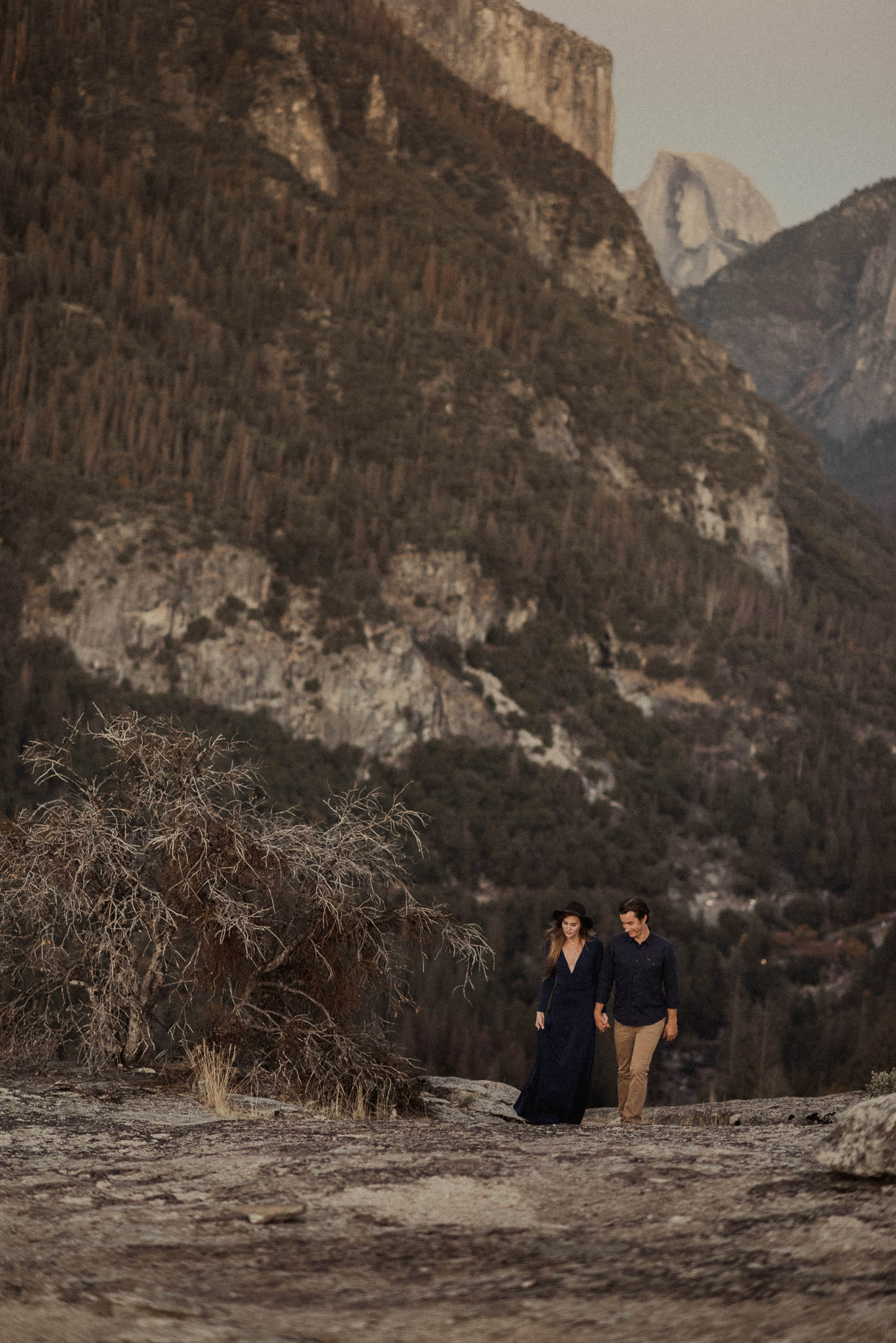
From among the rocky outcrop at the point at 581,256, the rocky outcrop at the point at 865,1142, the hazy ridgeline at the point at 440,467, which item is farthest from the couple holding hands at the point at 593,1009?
the rocky outcrop at the point at 581,256

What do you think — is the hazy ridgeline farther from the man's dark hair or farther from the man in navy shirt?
the man's dark hair

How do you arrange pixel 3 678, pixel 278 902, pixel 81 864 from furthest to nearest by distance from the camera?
pixel 3 678
pixel 278 902
pixel 81 864

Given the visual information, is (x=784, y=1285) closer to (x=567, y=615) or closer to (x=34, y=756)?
(x=34, y=756)

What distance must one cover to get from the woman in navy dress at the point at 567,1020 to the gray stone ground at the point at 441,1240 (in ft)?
5.96

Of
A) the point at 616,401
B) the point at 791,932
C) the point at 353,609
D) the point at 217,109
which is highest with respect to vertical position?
the point at 217,109

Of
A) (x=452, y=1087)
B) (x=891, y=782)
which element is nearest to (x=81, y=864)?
(x=452, y=1087)

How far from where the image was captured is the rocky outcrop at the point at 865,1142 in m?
6.22

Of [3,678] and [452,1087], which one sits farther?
[3,678]

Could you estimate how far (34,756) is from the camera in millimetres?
14016

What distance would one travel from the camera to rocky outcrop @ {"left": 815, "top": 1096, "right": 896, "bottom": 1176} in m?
6.22

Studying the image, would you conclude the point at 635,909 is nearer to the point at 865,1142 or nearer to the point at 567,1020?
the point at 567,1020

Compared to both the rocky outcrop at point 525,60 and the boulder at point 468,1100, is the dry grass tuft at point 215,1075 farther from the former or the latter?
the rocky outcrop at point 525,60

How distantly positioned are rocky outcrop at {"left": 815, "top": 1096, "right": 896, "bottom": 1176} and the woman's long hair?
12.5 ft

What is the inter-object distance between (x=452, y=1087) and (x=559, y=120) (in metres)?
173
